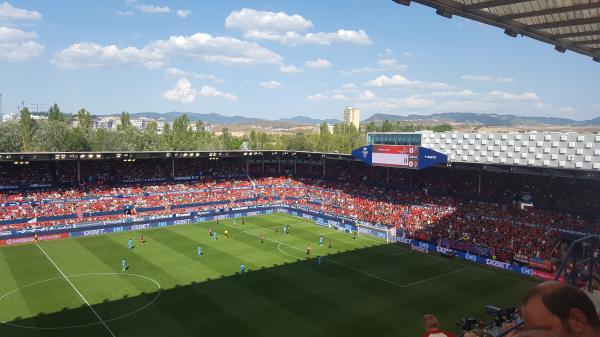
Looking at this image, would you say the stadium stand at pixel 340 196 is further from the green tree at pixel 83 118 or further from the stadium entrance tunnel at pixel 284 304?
the green tree at pixel 83 118

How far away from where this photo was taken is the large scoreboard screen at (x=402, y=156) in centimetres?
5153

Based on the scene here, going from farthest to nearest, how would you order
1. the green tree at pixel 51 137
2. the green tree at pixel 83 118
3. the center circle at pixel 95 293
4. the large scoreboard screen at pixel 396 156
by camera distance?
the green tree at pixel 83 118, the green tree at pixel 51 137, the large scoreboard screen at pixel 396 156, the center circle at pixel 95 293

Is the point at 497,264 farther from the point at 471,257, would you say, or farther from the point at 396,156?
the point at 396,156

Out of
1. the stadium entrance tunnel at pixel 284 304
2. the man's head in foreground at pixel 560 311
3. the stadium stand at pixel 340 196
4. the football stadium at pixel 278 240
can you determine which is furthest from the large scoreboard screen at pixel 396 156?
the man's head in foreground at pixel 560 311

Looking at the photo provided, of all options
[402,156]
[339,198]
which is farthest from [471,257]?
[339,198]

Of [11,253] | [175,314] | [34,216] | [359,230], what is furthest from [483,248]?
[34,216]

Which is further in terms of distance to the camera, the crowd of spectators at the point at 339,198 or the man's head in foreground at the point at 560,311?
the crowd of spectators at the point at 339,198

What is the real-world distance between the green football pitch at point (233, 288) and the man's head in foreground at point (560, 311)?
24.1 meters

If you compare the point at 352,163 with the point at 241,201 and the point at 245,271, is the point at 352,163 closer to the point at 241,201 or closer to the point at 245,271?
the point at 241,201

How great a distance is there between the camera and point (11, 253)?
129 ft

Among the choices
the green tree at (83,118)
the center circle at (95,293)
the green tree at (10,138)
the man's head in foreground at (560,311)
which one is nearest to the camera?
the man's head in foreground at (560,311)

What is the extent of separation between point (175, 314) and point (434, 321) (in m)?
24.4

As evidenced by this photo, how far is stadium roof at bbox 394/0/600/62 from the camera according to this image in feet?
31.9

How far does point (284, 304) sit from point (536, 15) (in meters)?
23.5
